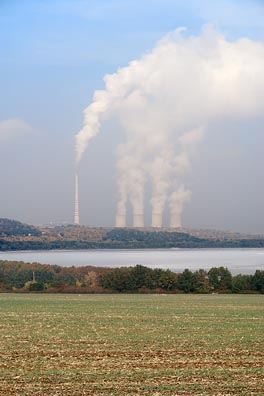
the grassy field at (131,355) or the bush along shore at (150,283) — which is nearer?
the grassy field at (131,355)

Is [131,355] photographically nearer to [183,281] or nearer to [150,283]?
[183,281]

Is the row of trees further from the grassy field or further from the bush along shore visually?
the grassy field

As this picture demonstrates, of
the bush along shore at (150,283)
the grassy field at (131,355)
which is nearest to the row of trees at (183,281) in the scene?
the bush along shore at (150,283)

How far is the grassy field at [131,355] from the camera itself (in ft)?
33.0

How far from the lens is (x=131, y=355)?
12.9 m

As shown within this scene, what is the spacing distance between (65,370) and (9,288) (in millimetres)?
38564

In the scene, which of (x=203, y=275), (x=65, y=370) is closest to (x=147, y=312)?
(x=65, y=370)

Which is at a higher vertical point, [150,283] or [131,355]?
[131,355]

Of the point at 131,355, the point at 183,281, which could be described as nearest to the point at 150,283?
the point at 183,281

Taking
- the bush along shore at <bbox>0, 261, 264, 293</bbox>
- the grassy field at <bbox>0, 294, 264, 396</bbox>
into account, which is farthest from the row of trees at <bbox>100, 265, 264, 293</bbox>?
the grassy field at <bbox>0, 294, 264, 396</bbox>

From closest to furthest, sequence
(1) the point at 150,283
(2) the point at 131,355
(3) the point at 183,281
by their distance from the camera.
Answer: (2) the point at 131,355
(3) the point at 183,281
(1) the point at 150,283

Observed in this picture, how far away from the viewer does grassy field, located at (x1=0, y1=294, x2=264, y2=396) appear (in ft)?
33.0

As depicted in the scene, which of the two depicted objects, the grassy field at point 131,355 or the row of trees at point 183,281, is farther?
the row of trees at point 183,281

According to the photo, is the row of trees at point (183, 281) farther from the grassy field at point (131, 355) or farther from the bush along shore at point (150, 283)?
the grassy field at point (131, 355)
